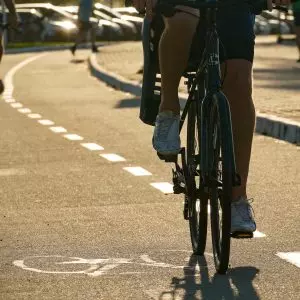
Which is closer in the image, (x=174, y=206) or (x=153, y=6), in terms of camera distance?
(x=153, y=6)

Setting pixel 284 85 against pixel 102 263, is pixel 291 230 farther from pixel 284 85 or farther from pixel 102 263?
pixel 284 85

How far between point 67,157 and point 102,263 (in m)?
6.34

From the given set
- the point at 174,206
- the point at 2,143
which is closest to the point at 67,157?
the point at 2,143

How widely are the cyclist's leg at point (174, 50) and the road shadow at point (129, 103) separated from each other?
13794mm

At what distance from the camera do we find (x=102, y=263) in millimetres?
7883

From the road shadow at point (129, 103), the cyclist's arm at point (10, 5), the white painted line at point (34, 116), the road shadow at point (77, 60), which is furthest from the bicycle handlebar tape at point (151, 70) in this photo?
the road shadow at point (77, 60)

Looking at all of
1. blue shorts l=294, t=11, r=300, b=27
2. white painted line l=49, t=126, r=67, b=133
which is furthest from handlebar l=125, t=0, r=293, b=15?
blue shorts l=294, t=11, r=300, b=27

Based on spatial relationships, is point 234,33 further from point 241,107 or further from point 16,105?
point 16,105

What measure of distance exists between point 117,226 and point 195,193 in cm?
140

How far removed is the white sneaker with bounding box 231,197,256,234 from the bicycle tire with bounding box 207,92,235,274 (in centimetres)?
14

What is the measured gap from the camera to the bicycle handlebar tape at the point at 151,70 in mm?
8234

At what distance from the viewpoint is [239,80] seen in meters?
7.91

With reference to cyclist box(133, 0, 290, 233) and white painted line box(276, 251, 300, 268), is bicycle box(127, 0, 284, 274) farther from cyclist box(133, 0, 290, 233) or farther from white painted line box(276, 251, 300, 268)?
white painted line box(276, 251, 300, 268)

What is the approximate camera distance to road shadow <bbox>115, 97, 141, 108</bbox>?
22.0 meters
